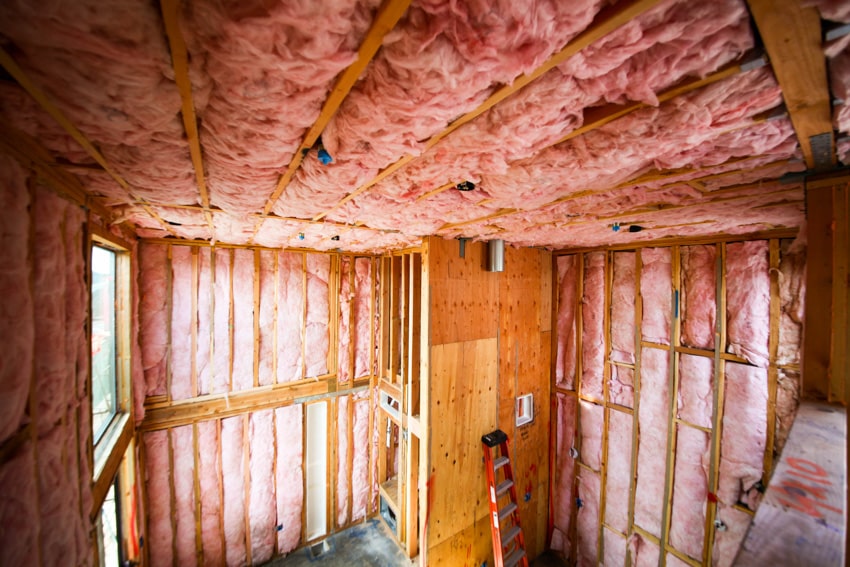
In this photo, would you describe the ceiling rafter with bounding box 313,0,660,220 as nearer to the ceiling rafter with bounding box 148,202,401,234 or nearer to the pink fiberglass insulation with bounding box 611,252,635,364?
the ceiling rafter with bounding box 148,202,401,234

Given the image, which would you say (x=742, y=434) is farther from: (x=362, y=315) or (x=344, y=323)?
(x=344, y=323)

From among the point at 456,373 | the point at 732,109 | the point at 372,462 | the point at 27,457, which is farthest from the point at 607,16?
the point at 372,462

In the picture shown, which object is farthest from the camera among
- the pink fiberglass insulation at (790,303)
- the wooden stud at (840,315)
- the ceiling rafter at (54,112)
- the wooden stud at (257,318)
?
the wooden stud at (257,318)

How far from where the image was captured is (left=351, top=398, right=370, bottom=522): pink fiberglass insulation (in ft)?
14.6

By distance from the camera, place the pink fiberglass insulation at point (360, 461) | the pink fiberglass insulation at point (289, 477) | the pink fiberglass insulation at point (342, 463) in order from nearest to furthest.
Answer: the pink fiberglass insulation at point (289, 477) → the pink fiberglass insulation at point (342, 463) → the pink fiberglass insulation at point (360, 461)

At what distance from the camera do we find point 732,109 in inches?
37.5

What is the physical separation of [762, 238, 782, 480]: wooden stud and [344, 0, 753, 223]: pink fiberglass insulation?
3081 mm

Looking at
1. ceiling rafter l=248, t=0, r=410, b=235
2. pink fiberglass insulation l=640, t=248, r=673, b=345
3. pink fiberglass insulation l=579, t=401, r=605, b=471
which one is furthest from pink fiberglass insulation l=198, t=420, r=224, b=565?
pink fiberglass insulation l=640, t=248, r=673, b=345

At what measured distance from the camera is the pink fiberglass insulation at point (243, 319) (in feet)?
12.3

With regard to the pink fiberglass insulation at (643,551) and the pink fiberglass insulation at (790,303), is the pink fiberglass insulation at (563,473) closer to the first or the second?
the pink fiberglass insulation at (643,551)

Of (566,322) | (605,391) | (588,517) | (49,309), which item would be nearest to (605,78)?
(49,309)

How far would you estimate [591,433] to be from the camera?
12.6ft

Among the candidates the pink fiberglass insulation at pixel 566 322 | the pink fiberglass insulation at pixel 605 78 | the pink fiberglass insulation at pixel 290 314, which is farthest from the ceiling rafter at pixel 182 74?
the pink fiberglass insulation at pixel 566 322

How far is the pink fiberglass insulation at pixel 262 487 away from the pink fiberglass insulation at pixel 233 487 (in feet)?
0.35
